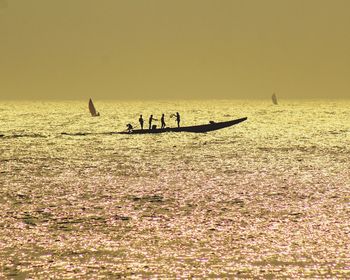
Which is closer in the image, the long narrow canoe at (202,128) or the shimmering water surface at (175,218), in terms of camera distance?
the shimmering water surface at (175,218)

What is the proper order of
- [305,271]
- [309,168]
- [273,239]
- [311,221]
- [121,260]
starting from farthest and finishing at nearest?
[309,168]
[311,221]
[273,239]
[121,260]
[305,271]

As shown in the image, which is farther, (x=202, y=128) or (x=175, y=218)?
(x=202, y=128)

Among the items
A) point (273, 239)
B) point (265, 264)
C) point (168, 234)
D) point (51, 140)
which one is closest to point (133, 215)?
point (168, 234)

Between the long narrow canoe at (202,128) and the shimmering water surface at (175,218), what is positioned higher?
the shimmering water surface at (175,218)

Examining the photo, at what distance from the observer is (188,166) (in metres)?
50.1

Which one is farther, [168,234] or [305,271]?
[168,234]

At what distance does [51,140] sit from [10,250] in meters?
63.3

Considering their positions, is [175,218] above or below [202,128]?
above

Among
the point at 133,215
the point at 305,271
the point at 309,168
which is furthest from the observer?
the point at 309,168

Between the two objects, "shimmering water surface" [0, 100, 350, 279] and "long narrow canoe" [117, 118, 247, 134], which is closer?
"shimmering water surface" [0, 100, 350, 279]

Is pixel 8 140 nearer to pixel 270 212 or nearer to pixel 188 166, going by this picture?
pixel 188 166

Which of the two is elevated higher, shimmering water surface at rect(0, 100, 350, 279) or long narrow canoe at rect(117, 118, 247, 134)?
shimmering water surface at rect(0, 100, 350, 279)

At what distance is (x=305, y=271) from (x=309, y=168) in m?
30.1

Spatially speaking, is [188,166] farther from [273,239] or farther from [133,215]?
[273,239]
